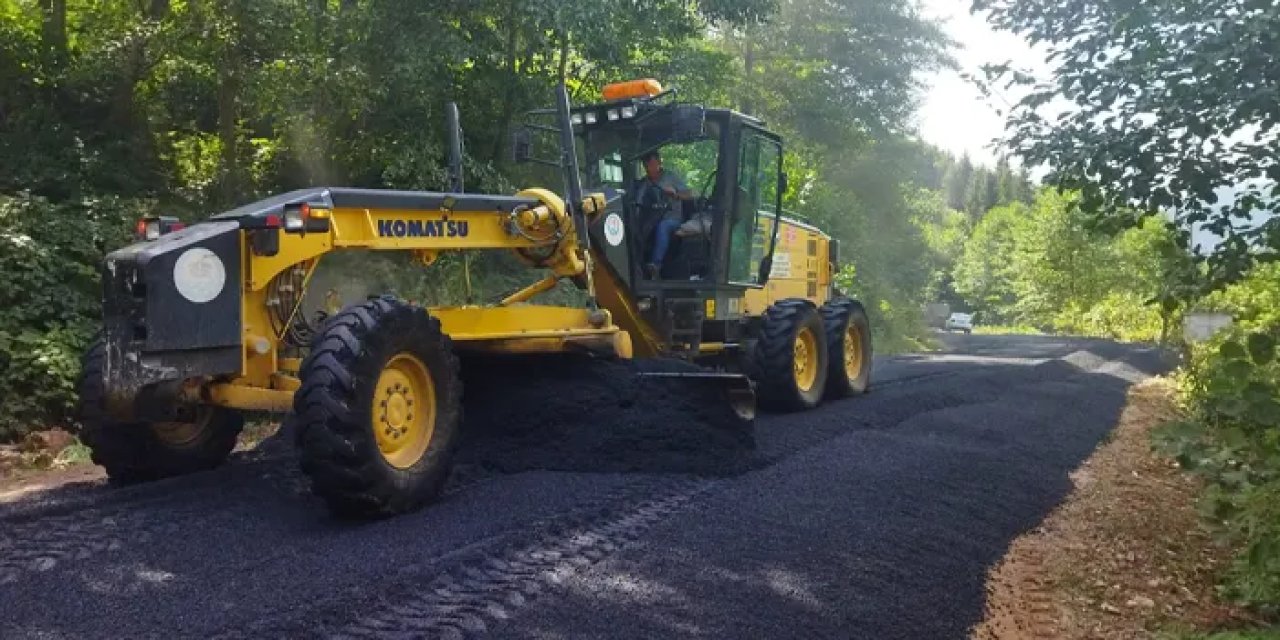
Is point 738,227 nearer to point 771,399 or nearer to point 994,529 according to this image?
point 771,399

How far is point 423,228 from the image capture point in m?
5.93

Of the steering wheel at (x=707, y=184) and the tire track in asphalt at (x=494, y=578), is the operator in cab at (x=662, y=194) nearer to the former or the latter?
the steering wheel at (x=707, y=184)

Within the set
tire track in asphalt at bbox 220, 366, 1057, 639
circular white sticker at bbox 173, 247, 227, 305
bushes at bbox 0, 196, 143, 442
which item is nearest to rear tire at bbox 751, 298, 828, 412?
tire track in asphalt at bbox 220, 366, 1057, 639

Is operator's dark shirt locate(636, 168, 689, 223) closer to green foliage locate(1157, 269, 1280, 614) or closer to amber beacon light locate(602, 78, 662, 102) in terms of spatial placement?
amber beacon light locate(602, 78, 662, 102)

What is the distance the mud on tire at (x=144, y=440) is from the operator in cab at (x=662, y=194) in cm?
356

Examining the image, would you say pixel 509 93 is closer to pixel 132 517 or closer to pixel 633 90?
pixel 633 90

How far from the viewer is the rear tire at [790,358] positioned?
8844 mm

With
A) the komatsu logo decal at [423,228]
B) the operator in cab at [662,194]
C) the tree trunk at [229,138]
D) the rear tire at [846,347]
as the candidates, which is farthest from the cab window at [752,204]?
the tree trunk at [229,138]

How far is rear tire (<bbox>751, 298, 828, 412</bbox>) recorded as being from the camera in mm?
8844

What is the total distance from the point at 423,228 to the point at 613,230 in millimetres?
2083

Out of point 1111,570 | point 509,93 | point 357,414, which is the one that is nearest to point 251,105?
point 509,93

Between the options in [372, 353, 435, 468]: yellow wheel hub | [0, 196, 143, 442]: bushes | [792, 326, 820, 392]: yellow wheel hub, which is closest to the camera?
[372, 353, 435, 468]: yellow wheel hub

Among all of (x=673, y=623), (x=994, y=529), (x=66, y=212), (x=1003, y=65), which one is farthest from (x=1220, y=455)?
(x=66, y=212)

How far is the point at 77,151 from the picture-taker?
1150 centimetres
